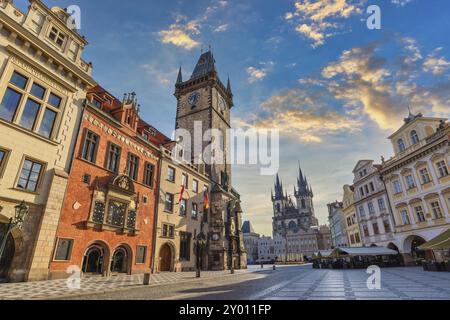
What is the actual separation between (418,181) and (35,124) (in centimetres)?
3672

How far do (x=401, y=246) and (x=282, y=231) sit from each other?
103 metres

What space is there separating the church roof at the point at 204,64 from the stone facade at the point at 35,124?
32.1 meters

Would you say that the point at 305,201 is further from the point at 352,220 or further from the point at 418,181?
the point at 418,181

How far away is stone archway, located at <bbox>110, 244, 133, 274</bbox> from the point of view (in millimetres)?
18312

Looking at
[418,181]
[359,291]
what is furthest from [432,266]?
[359,291]

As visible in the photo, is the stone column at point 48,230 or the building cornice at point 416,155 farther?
the building cornice at point 416,155

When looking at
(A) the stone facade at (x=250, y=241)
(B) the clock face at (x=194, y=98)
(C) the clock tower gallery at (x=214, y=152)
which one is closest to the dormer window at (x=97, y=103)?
(C) the clock tower gallery at (x=214, y=152)

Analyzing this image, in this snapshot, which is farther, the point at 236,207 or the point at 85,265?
the point at 236,207

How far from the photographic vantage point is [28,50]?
46.7 feet

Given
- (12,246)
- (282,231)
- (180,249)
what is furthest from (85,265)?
(282,231)

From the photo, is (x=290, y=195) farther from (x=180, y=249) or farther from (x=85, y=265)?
(x=85, y=265)

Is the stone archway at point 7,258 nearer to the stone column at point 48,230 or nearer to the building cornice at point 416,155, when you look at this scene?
the stone column at point 48,230

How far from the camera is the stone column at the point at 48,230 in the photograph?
12.6 metres
